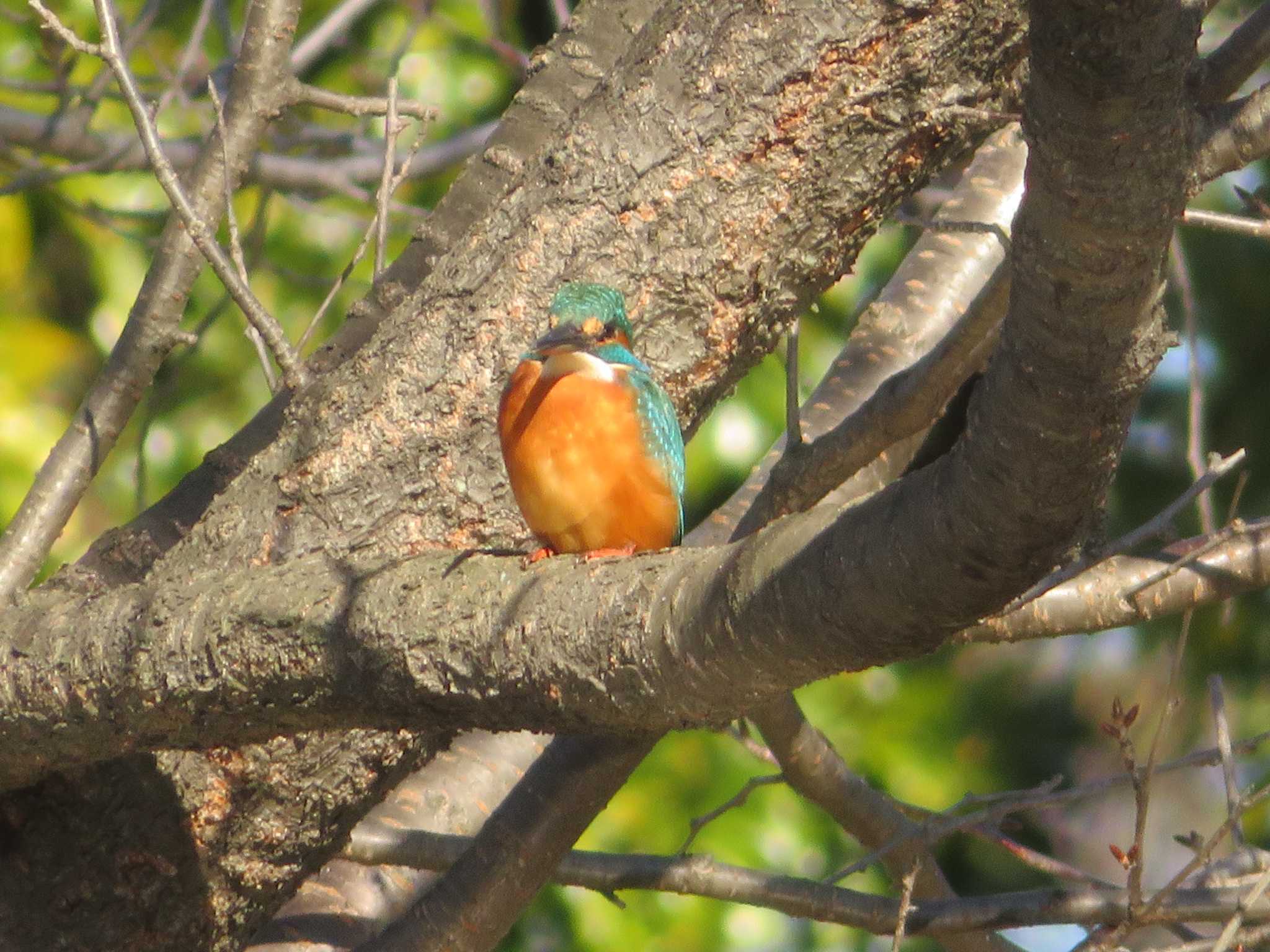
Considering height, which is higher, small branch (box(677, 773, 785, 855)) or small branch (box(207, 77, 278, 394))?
small branch (box(207, 77, 278, 394))

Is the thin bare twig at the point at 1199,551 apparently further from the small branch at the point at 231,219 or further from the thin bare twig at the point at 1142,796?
the small branch at the point at 231,219

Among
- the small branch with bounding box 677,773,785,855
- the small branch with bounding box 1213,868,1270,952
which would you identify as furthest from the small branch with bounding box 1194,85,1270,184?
the small branch with bounding box 677,773,785,855

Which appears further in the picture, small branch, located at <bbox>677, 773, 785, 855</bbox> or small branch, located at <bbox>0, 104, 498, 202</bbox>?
small branch, located at <bbox>0, 104, 498, 202</bbox>

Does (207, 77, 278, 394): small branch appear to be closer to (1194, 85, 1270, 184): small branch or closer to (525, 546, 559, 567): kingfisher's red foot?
(525, 546, 559, 567): kingfisher's red foot

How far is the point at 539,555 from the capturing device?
2566mm

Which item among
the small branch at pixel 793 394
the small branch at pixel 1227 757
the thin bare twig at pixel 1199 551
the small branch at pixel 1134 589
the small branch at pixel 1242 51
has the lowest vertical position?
the small branch at pixel 1227 757

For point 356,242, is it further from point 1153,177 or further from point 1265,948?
point 1153,177

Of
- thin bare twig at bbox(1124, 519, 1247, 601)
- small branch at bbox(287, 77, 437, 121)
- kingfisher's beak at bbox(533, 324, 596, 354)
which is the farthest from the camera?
small branch at bbox(287, 77, 437, 121)

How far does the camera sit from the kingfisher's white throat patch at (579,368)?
2873 mm

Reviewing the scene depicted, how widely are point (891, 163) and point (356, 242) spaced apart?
3581 mm

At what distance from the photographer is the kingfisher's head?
2.62m

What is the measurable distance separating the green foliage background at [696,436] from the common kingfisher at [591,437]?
228 cm

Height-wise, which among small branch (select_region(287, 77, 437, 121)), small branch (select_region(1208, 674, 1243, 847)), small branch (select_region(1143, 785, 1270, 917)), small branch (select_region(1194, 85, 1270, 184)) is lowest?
small branch (select_region(1143, 785, 1270, 917))

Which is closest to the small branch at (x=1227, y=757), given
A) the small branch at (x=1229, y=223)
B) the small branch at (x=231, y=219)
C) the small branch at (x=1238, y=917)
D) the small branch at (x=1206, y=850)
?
the small branch at (x=1206, y=850)
